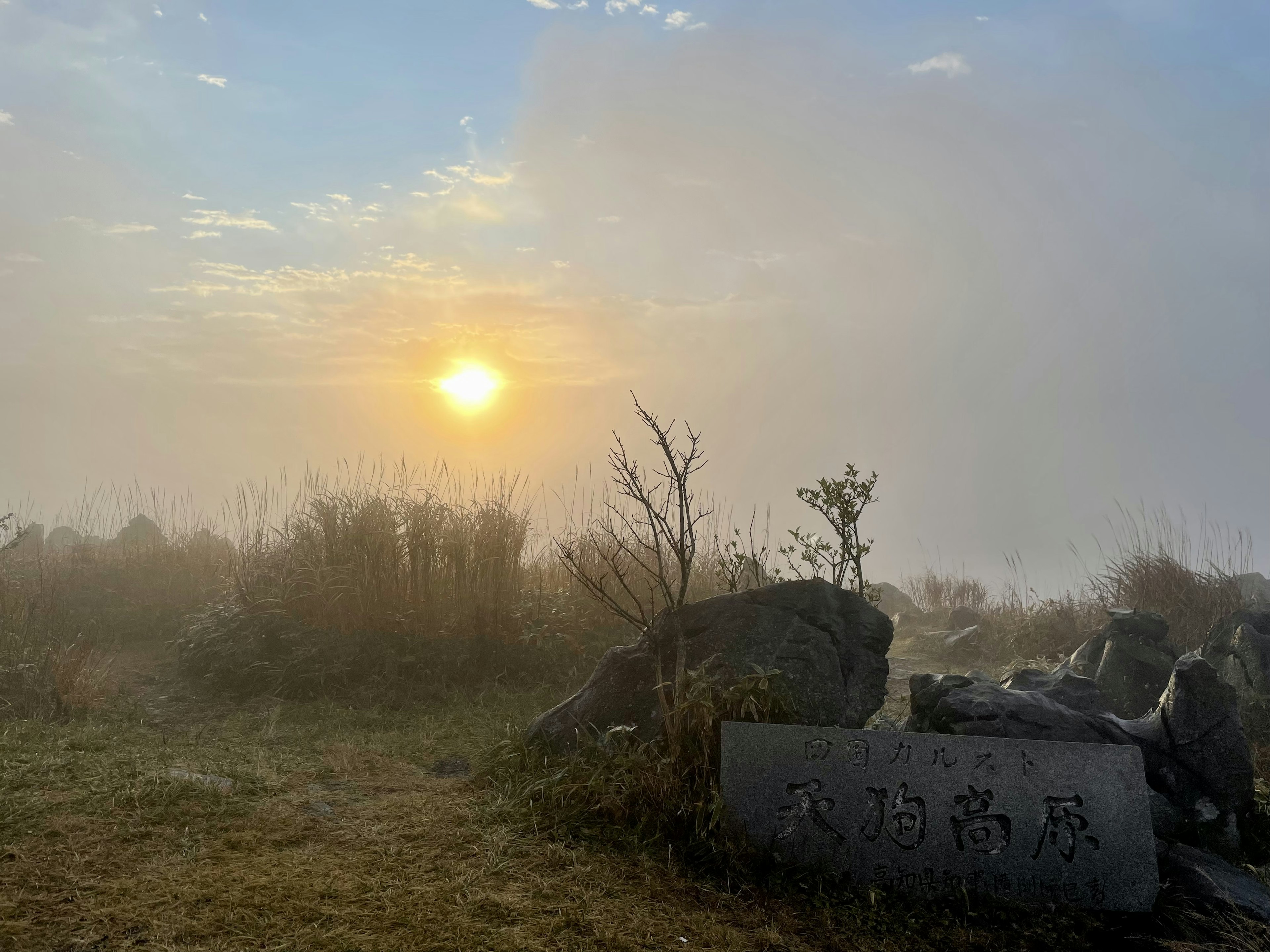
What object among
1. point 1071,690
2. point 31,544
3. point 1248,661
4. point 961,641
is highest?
point 31,544

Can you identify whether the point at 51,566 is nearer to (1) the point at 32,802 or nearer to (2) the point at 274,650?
(2) the point at 274,650

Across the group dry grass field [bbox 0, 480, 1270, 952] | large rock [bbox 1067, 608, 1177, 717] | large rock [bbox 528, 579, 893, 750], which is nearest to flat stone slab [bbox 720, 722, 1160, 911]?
dry grass field [bbox 0, 480, 1270, 952]

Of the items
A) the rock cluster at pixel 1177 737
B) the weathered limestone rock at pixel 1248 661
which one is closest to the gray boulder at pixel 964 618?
the weathered limestone rock at pixel 1248 661

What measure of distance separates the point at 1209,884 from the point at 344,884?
329cm

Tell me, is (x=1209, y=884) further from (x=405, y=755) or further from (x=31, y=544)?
(x=31, y=544)

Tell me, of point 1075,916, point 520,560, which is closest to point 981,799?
point 1075,916

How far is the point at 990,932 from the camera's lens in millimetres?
3166

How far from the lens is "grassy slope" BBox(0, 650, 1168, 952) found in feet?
8.88

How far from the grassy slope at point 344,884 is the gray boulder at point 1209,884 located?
0.44 meters

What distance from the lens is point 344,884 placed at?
3006mm

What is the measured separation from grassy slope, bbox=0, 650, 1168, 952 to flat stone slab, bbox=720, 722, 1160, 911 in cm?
15

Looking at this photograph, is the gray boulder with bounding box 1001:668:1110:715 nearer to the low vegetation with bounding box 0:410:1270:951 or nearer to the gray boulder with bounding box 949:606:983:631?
the low vegetation with bounding box 0:410:1270:951

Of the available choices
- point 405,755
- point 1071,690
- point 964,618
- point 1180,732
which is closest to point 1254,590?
point 964,618

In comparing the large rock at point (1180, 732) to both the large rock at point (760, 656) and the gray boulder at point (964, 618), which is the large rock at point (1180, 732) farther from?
the gray boulder at point (964, 618)
